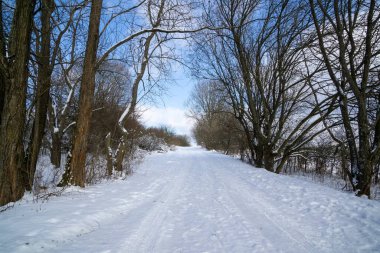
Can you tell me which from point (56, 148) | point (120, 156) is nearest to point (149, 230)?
point (120, 156)

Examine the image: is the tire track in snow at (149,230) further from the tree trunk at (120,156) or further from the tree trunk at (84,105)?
the tree trunk at (120,156)

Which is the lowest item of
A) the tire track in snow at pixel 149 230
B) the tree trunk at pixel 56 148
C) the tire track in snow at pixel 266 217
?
the tire track in snow at pixel 149 230

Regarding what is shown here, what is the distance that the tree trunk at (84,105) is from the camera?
20.5 ft

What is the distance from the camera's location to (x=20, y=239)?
2.95 meters

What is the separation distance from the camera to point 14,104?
465cm

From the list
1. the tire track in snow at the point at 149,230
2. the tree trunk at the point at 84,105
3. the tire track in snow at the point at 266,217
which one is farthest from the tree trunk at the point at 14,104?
the tire track in snow at the point at 266,217

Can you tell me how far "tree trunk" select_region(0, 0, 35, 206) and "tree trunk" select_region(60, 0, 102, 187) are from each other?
143 centimetres

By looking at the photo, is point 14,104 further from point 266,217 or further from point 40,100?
point 266,217

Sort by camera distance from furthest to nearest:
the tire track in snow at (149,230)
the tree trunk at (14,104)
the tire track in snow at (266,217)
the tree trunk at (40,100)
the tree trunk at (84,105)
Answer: the tree trunk at (84,105)
the tree trunk at (40,100)
the tree trunk at (14,104)
the tire track in snow at (266,217)
the tire track in snow at (149,230)

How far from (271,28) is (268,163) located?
7908 millimetres

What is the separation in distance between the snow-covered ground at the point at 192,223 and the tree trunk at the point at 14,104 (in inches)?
20.1

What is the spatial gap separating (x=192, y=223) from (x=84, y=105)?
183 inches

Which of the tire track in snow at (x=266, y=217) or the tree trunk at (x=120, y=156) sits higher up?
the tree trunk at (x=120, y=156)

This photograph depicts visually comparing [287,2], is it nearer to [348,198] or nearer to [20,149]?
[348,198]
